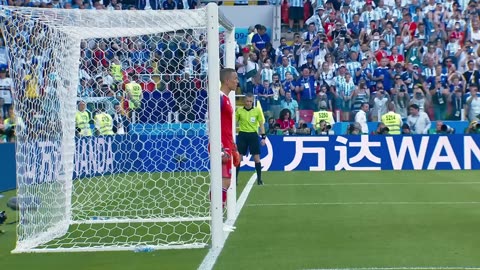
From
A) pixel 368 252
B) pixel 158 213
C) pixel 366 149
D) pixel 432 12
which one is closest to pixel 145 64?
pixel 158 213

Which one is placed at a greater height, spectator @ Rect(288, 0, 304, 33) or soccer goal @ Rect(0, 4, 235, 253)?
spectator @ Rect(288, 0, 304, 33)

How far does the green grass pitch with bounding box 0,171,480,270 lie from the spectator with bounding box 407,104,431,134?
7.86 meters

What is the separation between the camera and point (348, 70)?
97.7ft

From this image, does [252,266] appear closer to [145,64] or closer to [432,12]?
[145,64]

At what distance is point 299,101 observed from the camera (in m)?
27.3

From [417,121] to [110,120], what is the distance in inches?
433

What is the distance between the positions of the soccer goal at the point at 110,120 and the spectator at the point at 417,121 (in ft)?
29.1

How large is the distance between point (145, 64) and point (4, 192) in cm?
463

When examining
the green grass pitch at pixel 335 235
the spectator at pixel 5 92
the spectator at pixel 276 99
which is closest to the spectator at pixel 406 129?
the spectator at pixel 276 99

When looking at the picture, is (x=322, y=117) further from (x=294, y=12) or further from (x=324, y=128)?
(x=294, y=12)

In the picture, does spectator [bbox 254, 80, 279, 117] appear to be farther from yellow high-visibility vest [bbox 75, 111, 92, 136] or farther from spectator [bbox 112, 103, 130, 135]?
yellow high-visibility vest [bbox 75, 111, 92, 136]

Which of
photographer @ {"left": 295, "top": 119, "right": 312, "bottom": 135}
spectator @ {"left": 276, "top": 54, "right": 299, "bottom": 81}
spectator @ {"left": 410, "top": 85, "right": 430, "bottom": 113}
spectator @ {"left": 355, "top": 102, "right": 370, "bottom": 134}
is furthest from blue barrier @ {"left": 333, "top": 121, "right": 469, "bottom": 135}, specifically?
spectator @ {"left": 276, "top": 54, "right": 299, "bottom": 81}

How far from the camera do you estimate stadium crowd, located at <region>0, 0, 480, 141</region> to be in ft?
60.3

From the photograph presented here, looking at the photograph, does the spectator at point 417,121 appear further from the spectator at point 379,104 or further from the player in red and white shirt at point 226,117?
the player in red and white shirt at point 226,117
